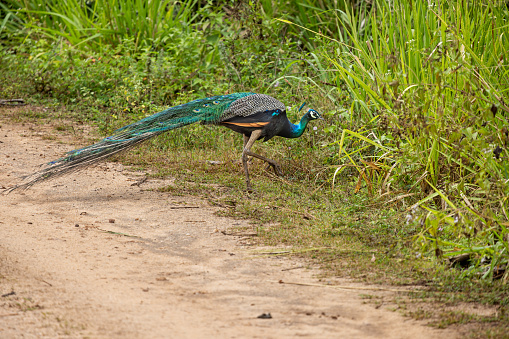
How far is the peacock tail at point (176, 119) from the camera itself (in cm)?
548

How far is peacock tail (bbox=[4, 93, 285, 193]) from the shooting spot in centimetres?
548

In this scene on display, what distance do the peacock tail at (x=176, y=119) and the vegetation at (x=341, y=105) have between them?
61 centimetres

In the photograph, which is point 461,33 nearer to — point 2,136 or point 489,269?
point 489,269

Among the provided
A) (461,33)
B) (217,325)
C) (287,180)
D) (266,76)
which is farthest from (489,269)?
(266,76)

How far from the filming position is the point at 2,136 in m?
7.17

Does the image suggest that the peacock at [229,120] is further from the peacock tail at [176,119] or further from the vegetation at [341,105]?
the vegetation at [341,105]

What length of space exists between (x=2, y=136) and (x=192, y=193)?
3.12 m

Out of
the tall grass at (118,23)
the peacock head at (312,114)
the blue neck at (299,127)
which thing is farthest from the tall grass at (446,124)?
the tall grass at (118,23)

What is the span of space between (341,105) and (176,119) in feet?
5.95

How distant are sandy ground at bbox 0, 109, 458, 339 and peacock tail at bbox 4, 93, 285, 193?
45 cm

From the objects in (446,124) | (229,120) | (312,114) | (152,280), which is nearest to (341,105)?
(312,114)

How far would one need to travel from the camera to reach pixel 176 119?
5.82 meters

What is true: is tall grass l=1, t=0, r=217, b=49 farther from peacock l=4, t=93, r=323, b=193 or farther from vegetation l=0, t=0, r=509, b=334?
peacock l=4, t=93, r=323, b=193

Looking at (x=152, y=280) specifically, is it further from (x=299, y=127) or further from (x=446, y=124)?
(x=299, y=127)
